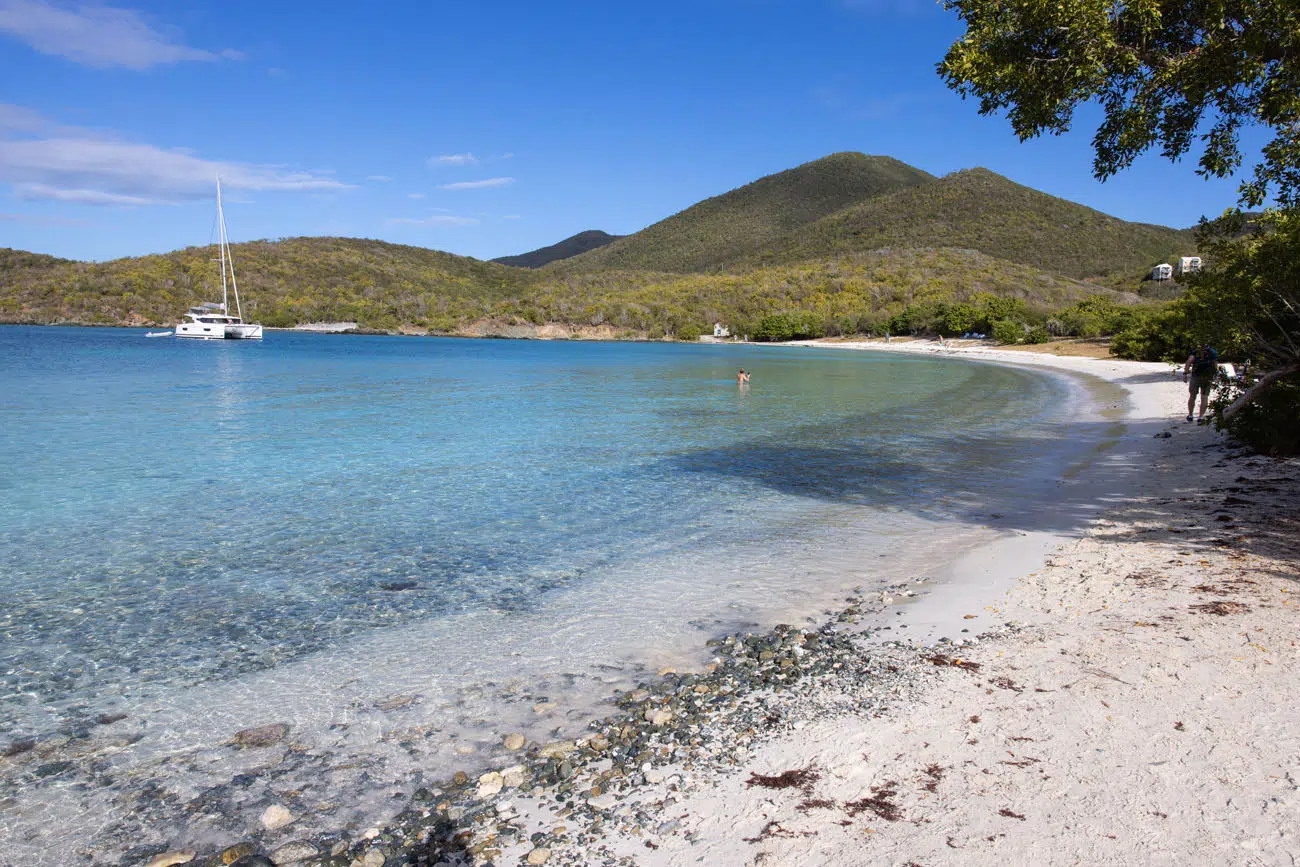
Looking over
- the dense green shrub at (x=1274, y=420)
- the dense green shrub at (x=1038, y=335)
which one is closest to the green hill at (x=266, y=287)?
the dense green shrub at (x=1038, y=335)

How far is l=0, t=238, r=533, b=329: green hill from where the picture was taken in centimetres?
11594

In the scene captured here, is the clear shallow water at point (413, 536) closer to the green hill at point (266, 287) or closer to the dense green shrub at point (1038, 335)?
the dense green shrub at point (1038, 335)

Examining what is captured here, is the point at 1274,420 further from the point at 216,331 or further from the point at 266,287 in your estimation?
the point at 266,287

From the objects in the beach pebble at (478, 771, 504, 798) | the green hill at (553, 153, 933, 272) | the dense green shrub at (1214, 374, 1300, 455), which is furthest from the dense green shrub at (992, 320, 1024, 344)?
the beach pebble at (478, 771, 504, 798)

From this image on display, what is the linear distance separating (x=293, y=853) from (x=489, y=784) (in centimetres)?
96

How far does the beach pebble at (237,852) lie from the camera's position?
3611 millimetres

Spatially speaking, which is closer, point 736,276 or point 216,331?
point 216,331

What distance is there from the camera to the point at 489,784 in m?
4.11

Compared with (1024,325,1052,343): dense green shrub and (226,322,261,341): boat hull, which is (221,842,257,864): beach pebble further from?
(226,322,261,341): boat hull

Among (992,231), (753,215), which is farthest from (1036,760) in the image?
(753,215)

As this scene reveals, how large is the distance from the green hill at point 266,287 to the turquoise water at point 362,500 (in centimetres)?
10083

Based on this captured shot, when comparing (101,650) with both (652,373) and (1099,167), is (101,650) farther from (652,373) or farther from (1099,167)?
(652,373)

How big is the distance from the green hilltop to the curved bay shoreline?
302 feet

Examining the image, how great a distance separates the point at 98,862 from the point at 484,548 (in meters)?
5.73
